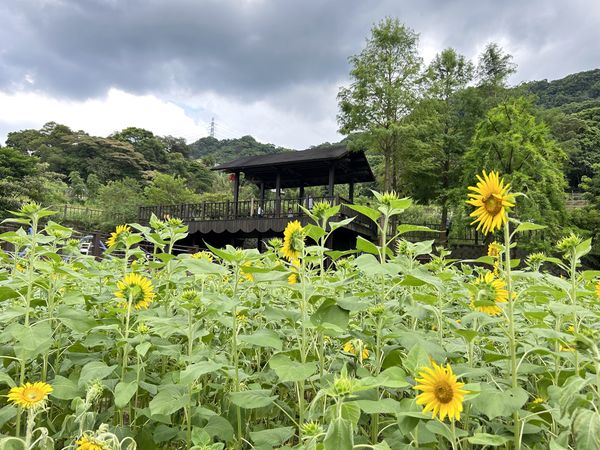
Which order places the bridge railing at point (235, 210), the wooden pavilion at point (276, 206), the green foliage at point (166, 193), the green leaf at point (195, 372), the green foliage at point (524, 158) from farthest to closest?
the green foliage at point (166, 193) → the bridge railing at point (235, 210) → the wooden pavilion at point (276, 206) → the green foliage at point (524, 158) → the green leaf at point (195, 372)

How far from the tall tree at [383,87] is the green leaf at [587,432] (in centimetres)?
1428

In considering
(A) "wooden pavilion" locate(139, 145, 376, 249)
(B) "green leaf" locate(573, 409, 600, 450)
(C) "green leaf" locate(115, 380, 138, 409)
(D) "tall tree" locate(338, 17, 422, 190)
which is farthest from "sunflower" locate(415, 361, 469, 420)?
(D) "tall tree" locate(338, 17, 422, 190)

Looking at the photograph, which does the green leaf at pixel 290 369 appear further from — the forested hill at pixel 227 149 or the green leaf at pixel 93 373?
the forested hill at pixel 227 149

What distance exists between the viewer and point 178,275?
4.96 feet

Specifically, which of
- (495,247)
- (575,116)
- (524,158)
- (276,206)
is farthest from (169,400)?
(575,116)

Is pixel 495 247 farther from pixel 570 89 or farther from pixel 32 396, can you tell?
pixel 570 89

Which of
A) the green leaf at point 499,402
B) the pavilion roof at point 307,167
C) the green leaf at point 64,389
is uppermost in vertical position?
the pavilion roof at point 307,167

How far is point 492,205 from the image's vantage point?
2.83 feet

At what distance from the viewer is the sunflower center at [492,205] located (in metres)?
0.85

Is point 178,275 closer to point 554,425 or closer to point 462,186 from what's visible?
point 554,425

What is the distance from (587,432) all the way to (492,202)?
443 mm

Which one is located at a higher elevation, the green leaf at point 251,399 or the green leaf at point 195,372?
the green leaf at point 195,372

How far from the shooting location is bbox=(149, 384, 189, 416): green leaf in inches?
33.7

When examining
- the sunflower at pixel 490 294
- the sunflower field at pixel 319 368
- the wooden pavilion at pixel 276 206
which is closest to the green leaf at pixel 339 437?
the sunflower field at pixel 319 368
